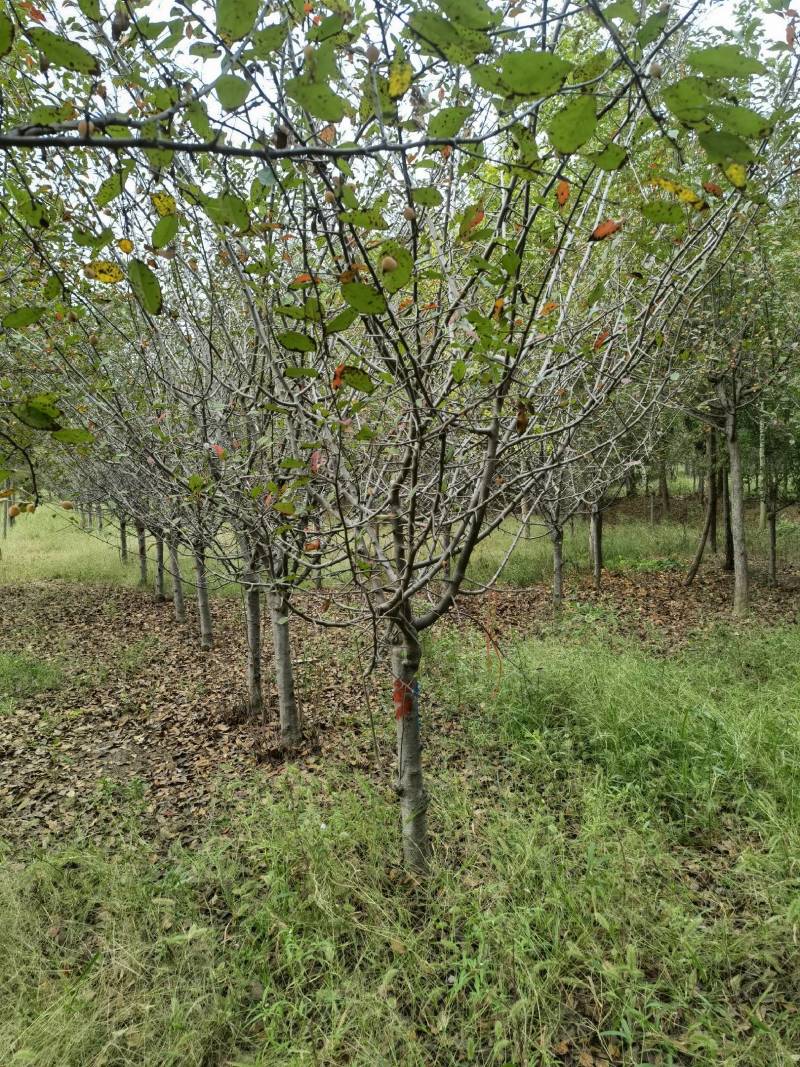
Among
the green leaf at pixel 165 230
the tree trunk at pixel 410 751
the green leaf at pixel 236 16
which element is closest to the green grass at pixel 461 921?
the tree trunk at pixel 410 751

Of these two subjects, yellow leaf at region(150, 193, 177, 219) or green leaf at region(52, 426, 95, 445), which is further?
yellow leaf at region(150, 193, 177, 219)

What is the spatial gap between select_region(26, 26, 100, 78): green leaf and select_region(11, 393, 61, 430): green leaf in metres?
0.51

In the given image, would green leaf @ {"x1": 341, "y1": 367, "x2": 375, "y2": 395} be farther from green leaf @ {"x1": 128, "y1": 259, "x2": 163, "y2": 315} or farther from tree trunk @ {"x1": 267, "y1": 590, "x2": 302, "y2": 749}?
tree trunk @ {"x1": 267, "y1": 590, "x2": 302, "y2": 749}

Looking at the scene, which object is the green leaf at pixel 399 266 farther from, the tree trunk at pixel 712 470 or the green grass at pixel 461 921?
the tree trunk at pixel 712 470

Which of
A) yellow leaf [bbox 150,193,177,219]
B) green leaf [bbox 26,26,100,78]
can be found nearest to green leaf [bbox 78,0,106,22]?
yellow leaf [bbox 150,193,177,219]

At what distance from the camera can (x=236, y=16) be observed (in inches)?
29.8

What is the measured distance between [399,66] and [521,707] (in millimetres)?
4791

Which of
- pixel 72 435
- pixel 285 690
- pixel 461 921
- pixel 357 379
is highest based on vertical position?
pixel 357 379

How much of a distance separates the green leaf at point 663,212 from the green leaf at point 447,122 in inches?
17.1

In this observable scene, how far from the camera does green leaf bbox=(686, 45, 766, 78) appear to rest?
69cm

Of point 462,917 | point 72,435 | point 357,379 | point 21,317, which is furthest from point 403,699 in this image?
point 21,317

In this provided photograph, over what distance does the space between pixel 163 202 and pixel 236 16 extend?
0.56 metres

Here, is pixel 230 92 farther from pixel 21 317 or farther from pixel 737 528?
pixel 737 528

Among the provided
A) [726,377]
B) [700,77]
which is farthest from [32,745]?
[726,377]
